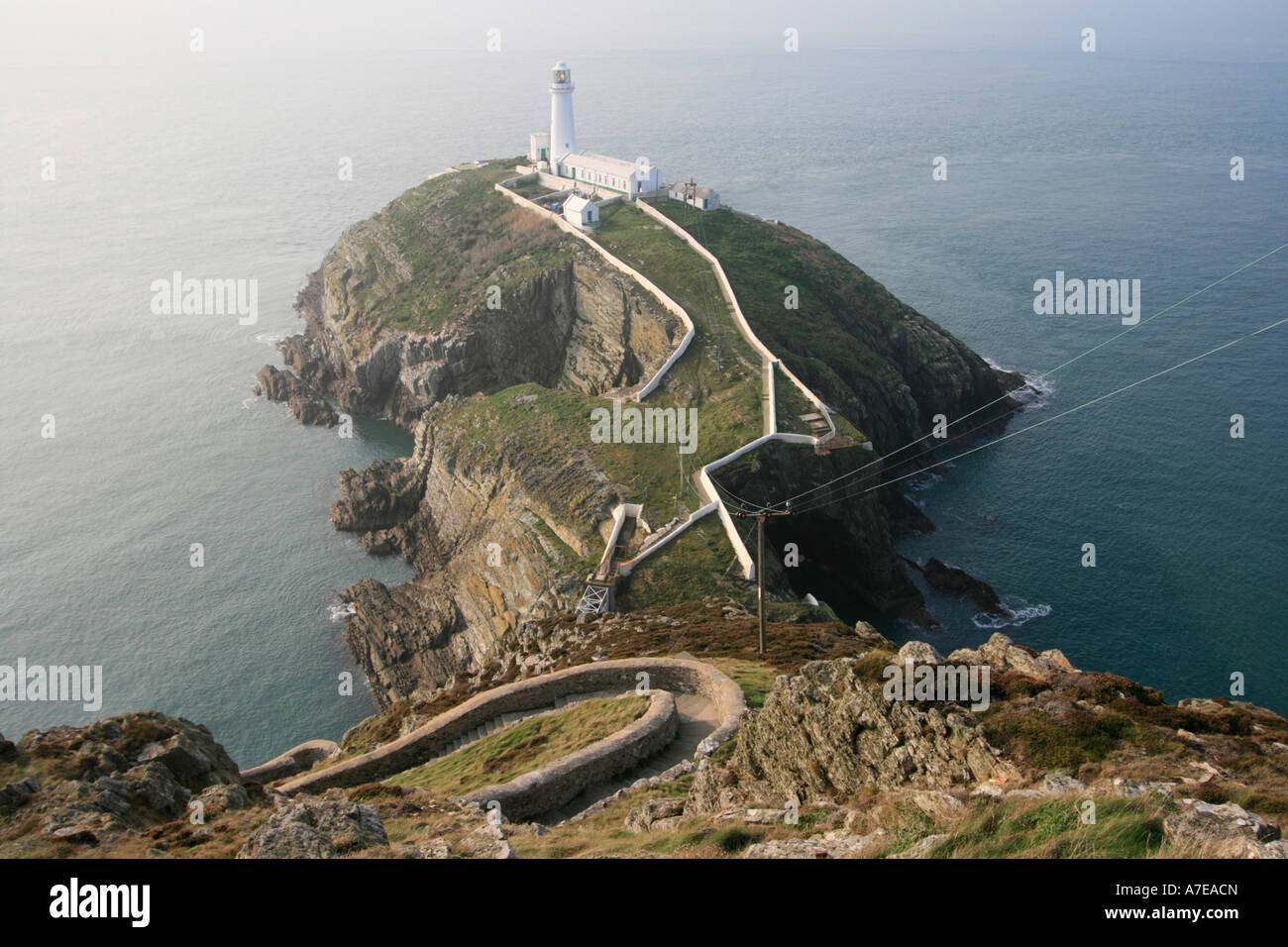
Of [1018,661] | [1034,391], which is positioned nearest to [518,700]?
[1018,661]

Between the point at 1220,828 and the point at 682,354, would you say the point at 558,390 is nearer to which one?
the point at 682,354

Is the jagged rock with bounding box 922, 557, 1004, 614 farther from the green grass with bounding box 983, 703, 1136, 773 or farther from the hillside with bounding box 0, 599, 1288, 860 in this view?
the green grass with bounding box 983, 703, 1136, 773

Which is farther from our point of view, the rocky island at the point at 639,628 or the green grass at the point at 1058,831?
the rocky island at the point at 639,628

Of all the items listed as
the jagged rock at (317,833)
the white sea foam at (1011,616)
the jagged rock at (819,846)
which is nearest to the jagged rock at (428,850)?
the jagged rock at (317,833)

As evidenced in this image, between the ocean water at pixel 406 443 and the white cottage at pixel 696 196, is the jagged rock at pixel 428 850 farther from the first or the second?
the white cottage at pixel 696 196

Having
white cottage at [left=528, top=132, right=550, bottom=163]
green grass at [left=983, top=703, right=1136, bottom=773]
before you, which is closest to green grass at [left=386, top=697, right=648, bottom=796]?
green grass at [left=983, top=703, right=1136, bottom=773]

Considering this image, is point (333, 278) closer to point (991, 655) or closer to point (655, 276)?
point (655, 276)

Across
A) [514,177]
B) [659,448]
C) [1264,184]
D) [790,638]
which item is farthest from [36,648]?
[1264,184]
